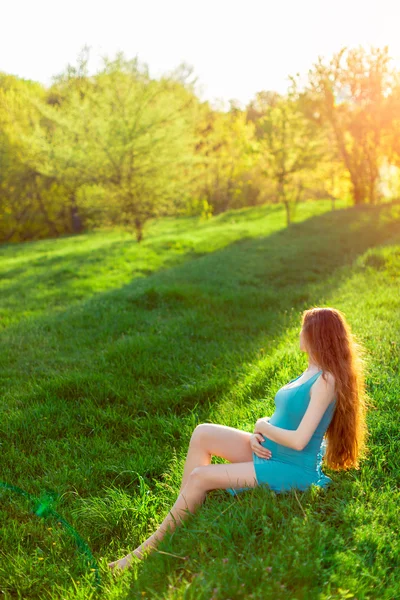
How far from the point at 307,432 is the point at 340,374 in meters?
0.43

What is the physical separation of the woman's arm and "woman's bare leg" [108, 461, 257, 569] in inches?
11.8

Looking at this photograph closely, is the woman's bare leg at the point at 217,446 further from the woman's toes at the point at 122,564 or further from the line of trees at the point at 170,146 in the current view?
the line of trees at the point at 170,146

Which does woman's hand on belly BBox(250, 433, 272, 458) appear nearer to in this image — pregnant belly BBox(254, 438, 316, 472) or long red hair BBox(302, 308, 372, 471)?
pregnant belly BBox(254, 438, 316, 472)

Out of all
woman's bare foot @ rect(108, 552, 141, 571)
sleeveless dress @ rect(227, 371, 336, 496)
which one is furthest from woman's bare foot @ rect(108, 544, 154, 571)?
sleeveless dress @ rect(227, 371, 336, 496)

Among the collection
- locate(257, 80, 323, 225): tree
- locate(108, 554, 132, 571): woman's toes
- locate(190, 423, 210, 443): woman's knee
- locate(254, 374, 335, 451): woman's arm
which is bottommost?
locate(108, 554, 132, 571): woman's toes

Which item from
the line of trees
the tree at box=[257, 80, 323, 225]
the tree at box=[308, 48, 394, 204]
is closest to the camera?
the line of trees

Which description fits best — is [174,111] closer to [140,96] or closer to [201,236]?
[140,96]

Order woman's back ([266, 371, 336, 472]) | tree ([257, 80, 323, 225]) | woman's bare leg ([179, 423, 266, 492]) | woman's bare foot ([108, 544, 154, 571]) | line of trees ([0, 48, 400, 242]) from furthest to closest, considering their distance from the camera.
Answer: tree ([257, 80, 323, 225]) < line of trees ([0, 48, 400, 242]) < woman's bare leg ([179, 423, 266, 492]) < woman's back ([266, 371, 336, 472]) < woman's bare foot ([108, 544, 154, 571])

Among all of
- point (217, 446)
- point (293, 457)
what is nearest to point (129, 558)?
point (217, 446)

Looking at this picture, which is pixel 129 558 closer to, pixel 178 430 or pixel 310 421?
pixel 310 421

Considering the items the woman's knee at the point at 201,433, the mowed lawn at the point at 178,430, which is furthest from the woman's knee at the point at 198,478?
the woman's knee at the point at 201,433

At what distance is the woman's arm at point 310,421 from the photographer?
320 centimetres

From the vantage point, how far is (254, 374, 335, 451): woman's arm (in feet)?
10.5

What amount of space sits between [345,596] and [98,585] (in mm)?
1526
